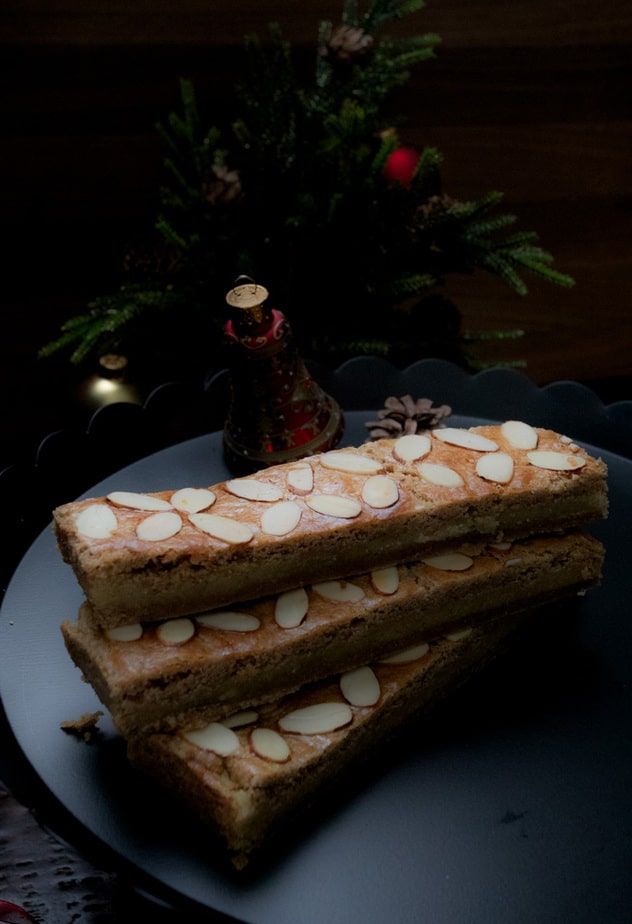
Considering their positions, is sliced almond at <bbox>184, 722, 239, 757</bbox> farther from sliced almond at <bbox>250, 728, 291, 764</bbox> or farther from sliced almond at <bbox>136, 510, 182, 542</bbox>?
sliced almond at <bbox>136, 510, 182, 542</bbox>

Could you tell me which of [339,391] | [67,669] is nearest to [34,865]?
[67,669]

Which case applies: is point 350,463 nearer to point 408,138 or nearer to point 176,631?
point 176,631

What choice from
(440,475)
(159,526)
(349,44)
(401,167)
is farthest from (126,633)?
(349,44)

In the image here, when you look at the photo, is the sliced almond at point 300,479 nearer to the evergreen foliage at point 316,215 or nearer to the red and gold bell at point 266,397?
the red and gold bell at point 266,397

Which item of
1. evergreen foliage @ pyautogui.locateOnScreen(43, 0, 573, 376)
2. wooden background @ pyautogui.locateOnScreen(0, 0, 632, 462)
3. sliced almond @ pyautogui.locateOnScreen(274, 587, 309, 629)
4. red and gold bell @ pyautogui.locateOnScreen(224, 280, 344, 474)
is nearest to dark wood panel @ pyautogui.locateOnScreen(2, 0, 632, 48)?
wooden background @ pyautogui.locateOnScreen(0, 0, 632, 462)

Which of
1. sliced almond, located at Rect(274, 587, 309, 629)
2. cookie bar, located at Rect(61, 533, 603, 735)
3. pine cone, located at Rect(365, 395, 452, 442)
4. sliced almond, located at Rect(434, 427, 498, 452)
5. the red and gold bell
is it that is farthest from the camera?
pine cone, located at Rect(365, 395, 452, 442)

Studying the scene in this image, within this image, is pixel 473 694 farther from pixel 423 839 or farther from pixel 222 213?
pixel 222 213

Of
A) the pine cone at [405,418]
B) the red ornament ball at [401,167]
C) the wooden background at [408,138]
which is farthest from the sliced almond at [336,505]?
the wooden background at [408,138]

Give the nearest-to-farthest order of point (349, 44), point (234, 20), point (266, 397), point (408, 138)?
point (266, 397) < point (349, 44) < point (234, 20) < point (408, 138)
